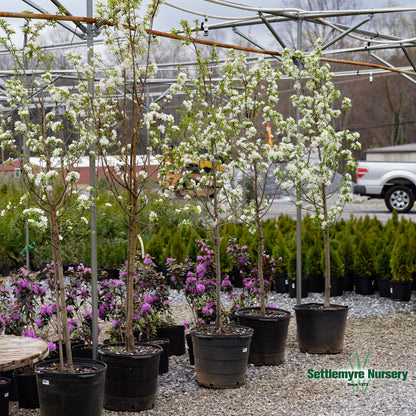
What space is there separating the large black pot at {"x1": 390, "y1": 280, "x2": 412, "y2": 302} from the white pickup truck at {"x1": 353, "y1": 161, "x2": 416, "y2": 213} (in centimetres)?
931

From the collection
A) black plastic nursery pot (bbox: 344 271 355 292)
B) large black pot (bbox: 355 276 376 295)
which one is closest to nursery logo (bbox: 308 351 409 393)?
large black pot (bbox: 355 276 376 295)

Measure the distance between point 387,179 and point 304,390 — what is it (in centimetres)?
1274

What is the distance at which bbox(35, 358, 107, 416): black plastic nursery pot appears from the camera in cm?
333


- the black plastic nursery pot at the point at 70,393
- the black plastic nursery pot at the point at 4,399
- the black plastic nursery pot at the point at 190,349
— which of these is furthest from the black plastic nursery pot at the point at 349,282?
the black plastic nursery pot at the point at 4,399

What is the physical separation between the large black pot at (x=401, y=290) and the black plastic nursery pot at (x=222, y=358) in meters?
3.30

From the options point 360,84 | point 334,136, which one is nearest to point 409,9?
point 334,136

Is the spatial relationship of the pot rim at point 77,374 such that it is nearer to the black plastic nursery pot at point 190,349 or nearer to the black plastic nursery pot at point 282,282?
the black plastic nursery pot at point 190,349

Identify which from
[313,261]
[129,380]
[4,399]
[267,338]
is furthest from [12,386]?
[313,261]

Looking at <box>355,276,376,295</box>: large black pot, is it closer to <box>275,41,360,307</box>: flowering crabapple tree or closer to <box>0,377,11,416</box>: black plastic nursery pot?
<box>275,41,360,307</box>: flowering crabapple tree

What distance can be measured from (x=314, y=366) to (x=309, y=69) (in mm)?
2382

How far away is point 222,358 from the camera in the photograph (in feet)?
13.9

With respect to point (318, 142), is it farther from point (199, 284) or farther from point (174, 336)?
point (174, 336)

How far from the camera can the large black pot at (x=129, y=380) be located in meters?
3.79

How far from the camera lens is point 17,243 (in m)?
8.95
